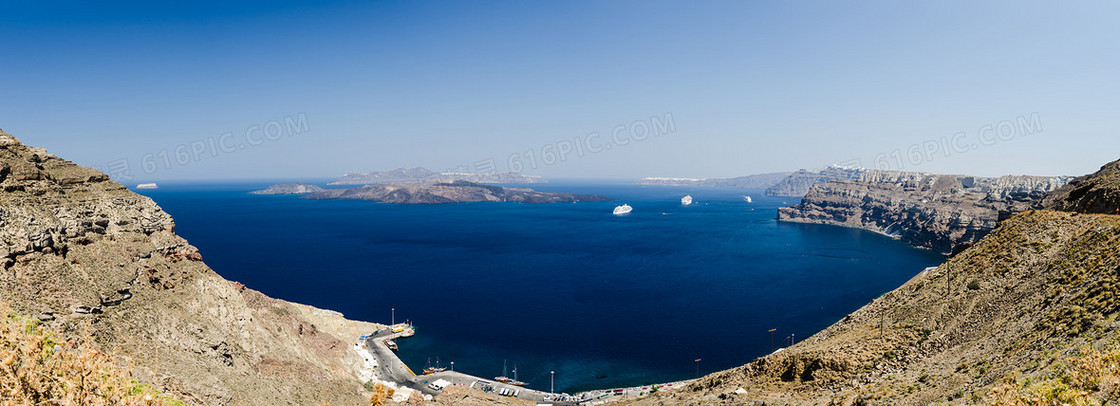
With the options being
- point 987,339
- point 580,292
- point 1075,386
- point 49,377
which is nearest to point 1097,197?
point 987,339

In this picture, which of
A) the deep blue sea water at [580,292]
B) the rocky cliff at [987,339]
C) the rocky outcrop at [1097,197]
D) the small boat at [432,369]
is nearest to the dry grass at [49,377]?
the rocky cliff at [987,339]

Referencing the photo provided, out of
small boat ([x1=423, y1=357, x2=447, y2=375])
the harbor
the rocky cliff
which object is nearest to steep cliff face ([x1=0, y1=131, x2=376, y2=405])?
the harbor

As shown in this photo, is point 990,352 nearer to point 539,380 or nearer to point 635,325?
point 539,380

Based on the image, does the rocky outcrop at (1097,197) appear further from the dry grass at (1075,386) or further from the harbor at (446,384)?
the harbor at (446,384)

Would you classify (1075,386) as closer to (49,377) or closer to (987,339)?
(987,339)

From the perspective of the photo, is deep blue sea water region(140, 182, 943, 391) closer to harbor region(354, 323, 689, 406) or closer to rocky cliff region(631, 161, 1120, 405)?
harbor region(354, 323, 689, 406)
